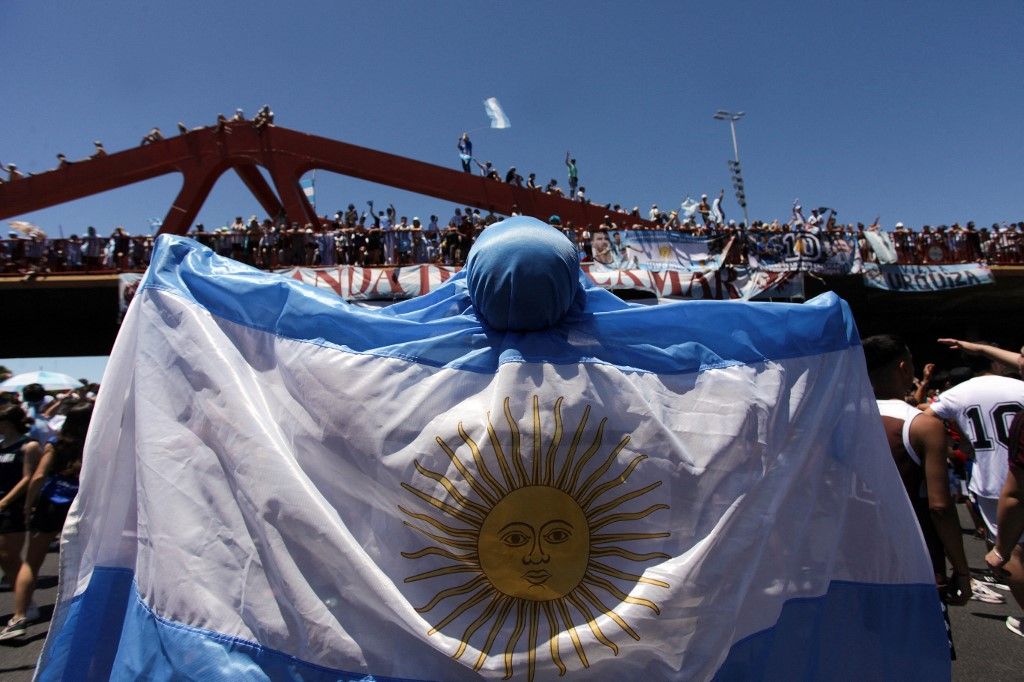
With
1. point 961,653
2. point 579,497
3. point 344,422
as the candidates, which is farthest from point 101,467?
point 961,653

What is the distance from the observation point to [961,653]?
13.0 feet

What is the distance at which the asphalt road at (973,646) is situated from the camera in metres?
3.68

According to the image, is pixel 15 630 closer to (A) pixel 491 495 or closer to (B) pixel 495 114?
(A) pixel 491 495

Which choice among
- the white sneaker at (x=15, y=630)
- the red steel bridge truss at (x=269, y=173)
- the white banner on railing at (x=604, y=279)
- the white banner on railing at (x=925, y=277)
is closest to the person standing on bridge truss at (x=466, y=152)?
the red steel bridge truss at (x=269, y=173)

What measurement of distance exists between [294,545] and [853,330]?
2.03 m

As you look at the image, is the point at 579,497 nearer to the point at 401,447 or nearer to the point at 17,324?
the point at 401,447

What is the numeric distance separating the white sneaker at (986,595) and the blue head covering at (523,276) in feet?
15.8

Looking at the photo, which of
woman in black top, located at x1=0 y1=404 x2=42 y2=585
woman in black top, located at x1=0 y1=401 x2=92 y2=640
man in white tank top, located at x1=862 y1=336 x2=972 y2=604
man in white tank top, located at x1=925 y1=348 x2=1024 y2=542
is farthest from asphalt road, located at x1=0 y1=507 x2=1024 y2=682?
man in white tank top, located at x1=862 y1=336 x2=972 y2=604

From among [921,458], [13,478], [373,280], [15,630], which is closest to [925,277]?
[373,280]

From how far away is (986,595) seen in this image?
500 centimetres

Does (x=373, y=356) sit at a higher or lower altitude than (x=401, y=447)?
higher

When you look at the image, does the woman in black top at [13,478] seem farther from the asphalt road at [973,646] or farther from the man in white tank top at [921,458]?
the man in white tank top at [921,458]

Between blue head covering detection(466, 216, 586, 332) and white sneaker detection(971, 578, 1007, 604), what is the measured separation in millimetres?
4829

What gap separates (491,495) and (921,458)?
2.02 meters
